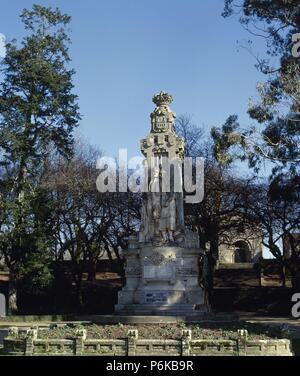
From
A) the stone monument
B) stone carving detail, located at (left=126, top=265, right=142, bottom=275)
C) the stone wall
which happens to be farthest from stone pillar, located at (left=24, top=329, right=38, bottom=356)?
stone carving detail, located at (left=126, top=265, right=142, bottom=275)

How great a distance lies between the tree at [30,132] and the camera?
3778cm

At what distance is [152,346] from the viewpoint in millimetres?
16188

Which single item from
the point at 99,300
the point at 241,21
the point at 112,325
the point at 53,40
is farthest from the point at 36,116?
the point at 112,325

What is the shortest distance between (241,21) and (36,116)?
1654 centimetres

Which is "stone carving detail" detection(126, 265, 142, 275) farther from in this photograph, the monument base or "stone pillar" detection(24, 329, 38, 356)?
"stone pillar" detection(24, 329, 38, 356)

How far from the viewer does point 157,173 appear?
1030 inches

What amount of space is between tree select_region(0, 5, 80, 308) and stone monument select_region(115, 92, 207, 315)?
43.4 ft

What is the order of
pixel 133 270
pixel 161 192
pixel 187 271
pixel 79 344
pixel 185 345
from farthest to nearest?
pixel 161 192, pixel 133 270, pixel 187 271, pixel 79 344, pixel 185 345

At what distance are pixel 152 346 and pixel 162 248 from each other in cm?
911

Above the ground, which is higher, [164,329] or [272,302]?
[272,302]

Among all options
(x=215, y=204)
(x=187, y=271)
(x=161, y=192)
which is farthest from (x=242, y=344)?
(x=215, y=204)

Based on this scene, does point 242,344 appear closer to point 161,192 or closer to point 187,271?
point 187,271
